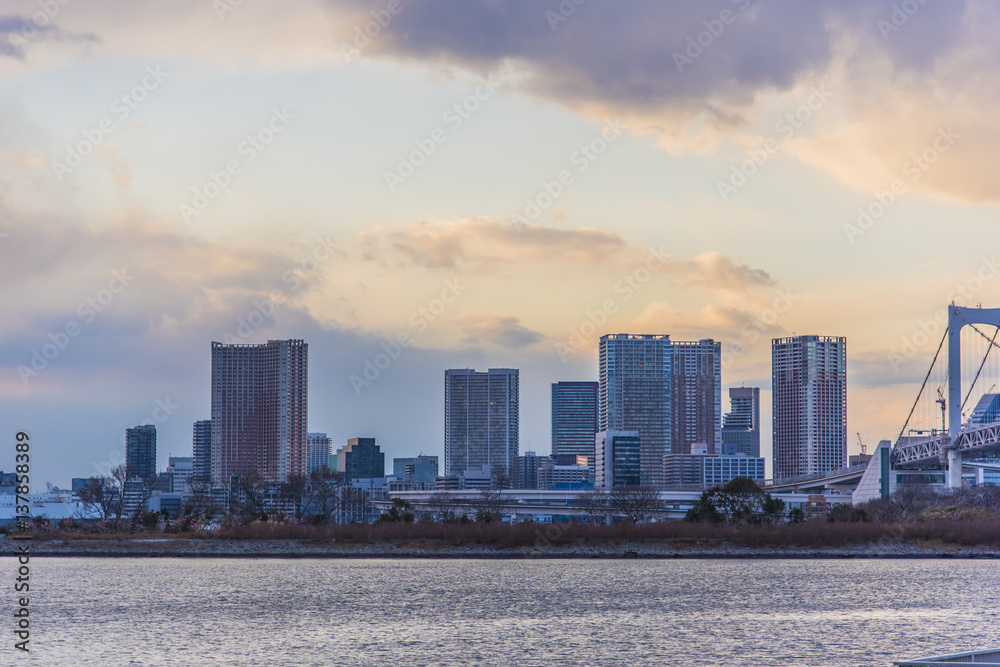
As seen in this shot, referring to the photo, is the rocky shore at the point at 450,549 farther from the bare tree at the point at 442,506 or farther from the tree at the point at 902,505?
the bare tree at the point at 442,506

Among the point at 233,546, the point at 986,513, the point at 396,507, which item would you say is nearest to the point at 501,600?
the point at 233,546

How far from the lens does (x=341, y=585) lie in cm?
6200

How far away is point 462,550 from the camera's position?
90.4m

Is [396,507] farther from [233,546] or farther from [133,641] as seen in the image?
[133,641]

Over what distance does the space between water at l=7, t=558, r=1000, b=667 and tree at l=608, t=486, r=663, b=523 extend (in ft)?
127

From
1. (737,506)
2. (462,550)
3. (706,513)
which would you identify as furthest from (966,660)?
(737,506)

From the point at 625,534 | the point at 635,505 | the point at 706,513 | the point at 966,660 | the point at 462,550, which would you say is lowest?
the point at 462,550

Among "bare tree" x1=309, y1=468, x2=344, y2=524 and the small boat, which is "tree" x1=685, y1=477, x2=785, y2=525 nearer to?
"bare tree" x1=309, y1=468, x2=344, y2=524

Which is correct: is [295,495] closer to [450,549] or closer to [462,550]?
[450,549]

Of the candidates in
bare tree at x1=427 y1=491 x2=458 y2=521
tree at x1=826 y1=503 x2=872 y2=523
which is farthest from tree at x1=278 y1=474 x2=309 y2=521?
tree at x1=826 y1=503 x2=872 y2=523

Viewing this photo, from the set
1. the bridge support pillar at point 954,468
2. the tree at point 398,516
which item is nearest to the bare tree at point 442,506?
the tree at point 398,516

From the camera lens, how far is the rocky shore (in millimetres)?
87481

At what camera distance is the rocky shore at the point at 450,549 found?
8748 cm

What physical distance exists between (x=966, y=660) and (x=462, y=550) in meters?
63.4
